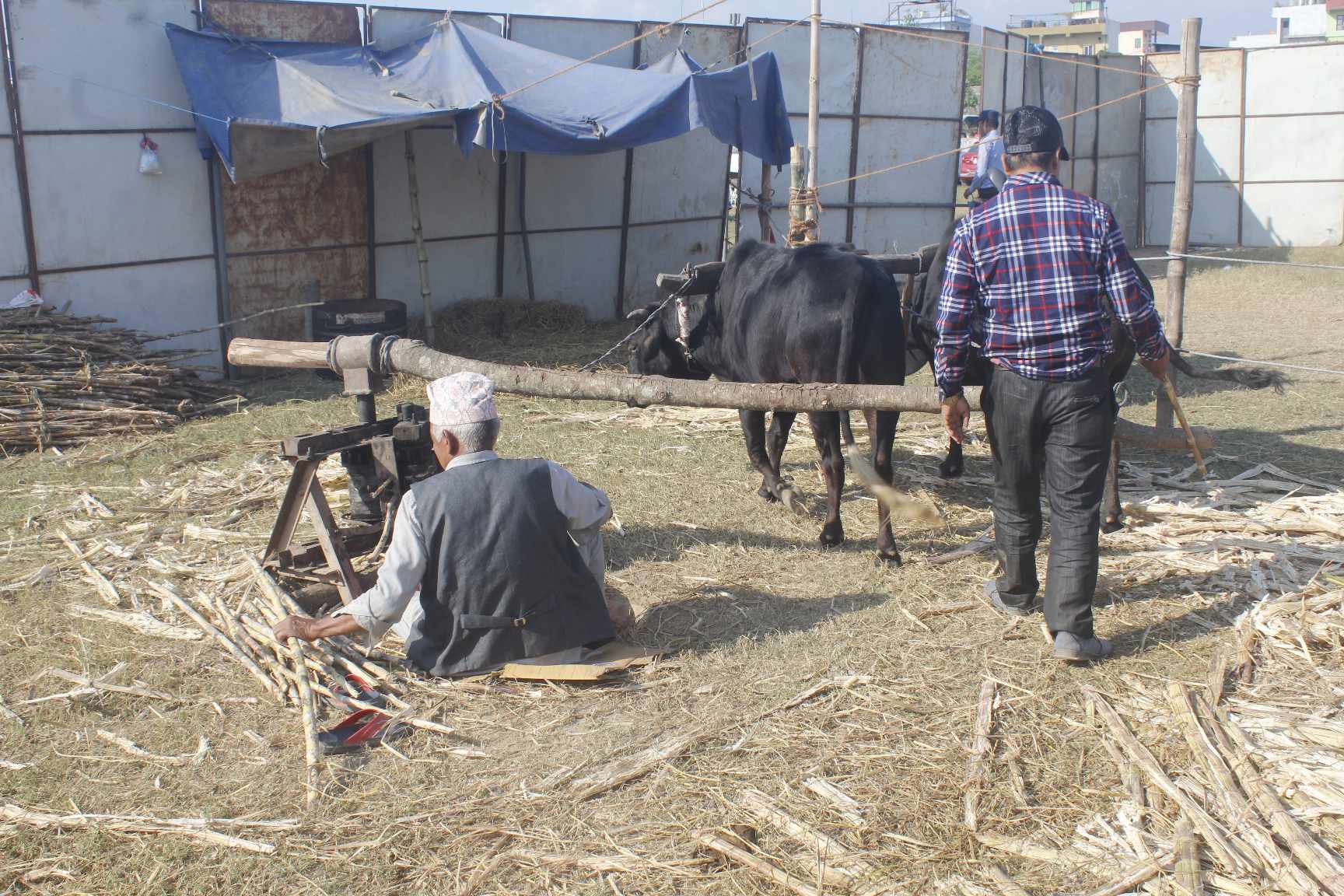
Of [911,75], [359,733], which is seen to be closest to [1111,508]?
[359,733]

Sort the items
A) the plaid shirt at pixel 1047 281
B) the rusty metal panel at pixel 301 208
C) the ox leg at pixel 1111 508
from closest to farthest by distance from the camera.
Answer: the plaid shirt at pixel 1047 281 → the ox leg at pixel 1111 508 → the rusty metal panel at pixel 301 208

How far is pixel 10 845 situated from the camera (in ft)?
10.6

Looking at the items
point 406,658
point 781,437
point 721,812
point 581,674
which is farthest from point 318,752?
point 781,437

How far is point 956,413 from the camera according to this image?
4367 millimetres

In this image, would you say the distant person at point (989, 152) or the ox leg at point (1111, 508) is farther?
the distant person at point (989, 152)

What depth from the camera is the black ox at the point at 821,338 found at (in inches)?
221

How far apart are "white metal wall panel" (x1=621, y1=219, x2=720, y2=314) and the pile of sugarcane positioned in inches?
239

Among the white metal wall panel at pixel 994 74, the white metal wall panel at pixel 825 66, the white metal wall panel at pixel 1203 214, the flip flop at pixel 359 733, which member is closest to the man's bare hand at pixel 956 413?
the flip flop at pixel 359 733

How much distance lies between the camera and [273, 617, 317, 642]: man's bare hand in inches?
156

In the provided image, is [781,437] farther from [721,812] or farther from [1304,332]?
[1304,332]

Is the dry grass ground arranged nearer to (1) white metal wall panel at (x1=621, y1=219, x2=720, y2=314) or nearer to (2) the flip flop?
(2) the flip flop

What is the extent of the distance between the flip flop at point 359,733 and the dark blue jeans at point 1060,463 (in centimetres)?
246

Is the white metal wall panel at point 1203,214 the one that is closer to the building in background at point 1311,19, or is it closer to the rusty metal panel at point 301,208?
the rusty metal panel at point 301,208

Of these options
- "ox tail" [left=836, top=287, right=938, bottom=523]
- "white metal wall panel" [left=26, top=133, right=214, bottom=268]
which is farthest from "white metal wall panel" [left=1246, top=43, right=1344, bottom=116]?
"white metal wall panel" [left=26, top=133, right=214, bottom=268]
